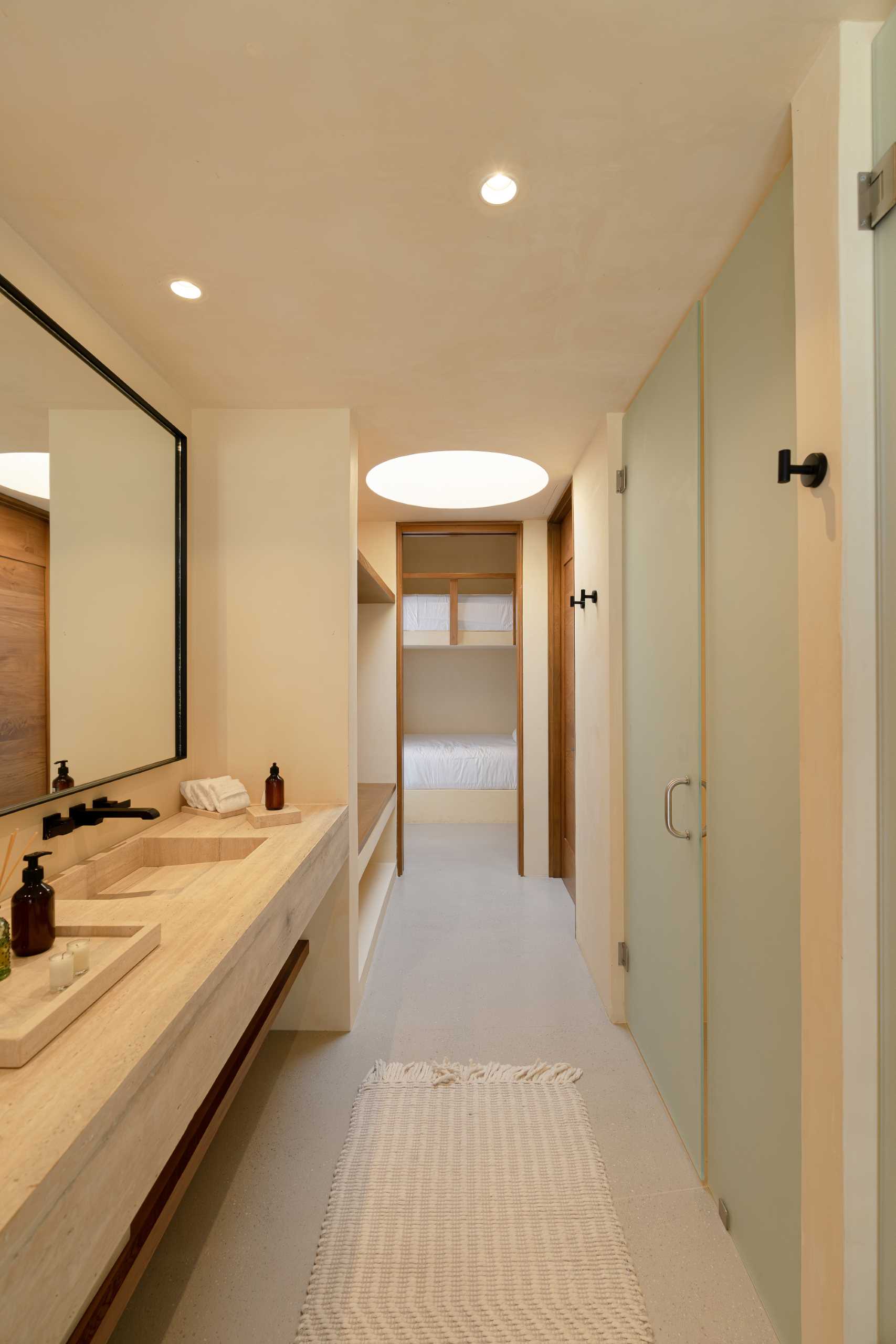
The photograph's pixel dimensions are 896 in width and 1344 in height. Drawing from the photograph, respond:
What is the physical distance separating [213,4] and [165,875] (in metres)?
1.87

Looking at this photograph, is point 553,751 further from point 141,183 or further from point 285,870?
point 141,183

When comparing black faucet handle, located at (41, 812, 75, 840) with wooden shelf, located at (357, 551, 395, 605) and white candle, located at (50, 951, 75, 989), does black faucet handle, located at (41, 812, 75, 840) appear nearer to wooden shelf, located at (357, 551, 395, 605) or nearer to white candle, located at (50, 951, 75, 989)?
white candle, located at (50, 951, 75, 989)

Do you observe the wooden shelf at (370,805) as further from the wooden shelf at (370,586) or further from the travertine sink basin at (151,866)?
the wooden shelf at (370,586)

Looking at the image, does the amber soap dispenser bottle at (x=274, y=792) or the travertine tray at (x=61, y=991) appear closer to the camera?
the travertine tray at (x=61, y=991)

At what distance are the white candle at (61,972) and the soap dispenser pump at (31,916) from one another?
7.6 inches

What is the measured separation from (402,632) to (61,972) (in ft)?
11.0

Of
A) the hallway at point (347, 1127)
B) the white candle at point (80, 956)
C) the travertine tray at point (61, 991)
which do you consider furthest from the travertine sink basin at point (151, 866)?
the hallway at point (347, 1127)

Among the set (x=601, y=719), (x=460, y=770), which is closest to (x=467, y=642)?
(x=460, y=770)

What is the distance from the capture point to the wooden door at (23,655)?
1443 millimetres

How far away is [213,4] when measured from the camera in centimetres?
98

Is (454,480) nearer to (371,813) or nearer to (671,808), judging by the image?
(371,813)

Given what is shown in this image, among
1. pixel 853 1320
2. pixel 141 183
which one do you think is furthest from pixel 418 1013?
pixel 141 183

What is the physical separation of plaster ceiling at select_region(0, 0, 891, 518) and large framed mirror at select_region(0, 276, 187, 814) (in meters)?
0.28

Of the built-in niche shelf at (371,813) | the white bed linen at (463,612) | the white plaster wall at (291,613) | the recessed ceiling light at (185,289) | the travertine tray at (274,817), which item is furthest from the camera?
the white bed linen at (463,612)
